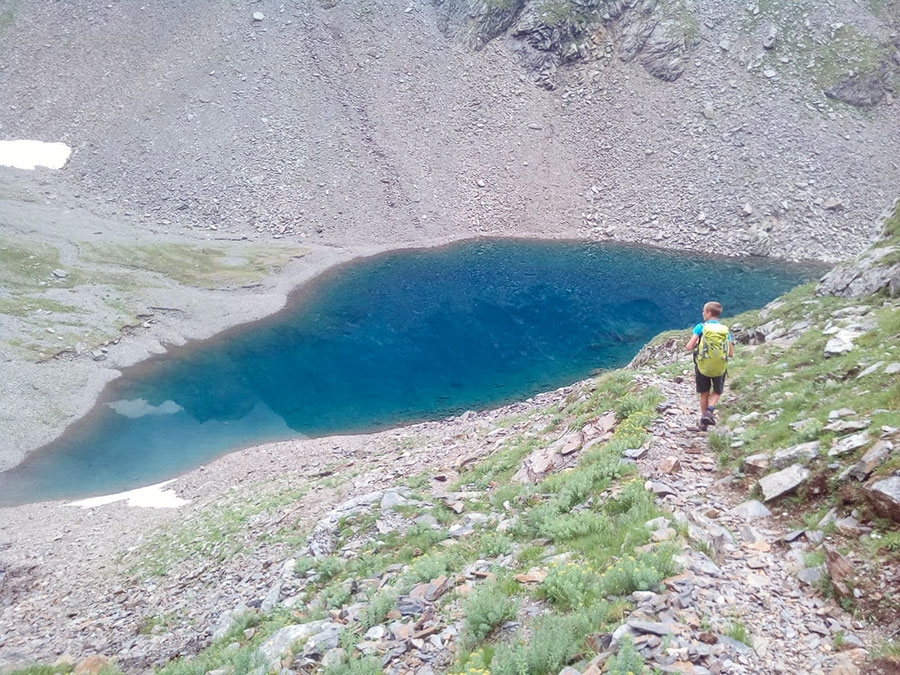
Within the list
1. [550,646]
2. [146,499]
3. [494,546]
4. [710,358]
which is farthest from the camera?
[146,499]

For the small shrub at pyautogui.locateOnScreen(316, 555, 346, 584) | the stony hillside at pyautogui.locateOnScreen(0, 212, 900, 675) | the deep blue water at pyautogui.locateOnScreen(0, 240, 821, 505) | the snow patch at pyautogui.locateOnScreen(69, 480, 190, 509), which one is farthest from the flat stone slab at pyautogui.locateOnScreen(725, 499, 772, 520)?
the deep blue water at pyautogui.locateOnScreen(0, 240, 821, 505)

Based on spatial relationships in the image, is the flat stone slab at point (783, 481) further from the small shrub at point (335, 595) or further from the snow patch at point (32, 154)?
the snow patch at point (32, 154)

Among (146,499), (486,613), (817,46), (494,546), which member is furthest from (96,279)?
(817,46)

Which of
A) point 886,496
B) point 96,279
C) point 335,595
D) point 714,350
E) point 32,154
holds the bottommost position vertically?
point 335,595

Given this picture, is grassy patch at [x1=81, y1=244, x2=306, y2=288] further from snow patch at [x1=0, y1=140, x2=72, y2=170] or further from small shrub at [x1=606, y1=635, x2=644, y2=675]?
small shrub at [x1=606, y1=635, x2=644, y2=675]

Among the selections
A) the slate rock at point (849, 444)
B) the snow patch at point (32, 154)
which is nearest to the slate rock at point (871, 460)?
the slate rock at point (849, 444)

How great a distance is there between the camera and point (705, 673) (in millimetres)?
6449

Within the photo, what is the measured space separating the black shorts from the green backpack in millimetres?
144

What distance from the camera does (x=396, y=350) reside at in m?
46.7

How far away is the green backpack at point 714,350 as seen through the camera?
42.5 ft

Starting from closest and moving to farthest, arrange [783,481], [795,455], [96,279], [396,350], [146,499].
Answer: [783,481], [795,455], [146,499], [396,350], [96,279]

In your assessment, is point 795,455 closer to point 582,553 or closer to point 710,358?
point 710,358

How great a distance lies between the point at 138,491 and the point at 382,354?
66.3 feet

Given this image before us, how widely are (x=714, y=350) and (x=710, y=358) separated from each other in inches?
7.6
